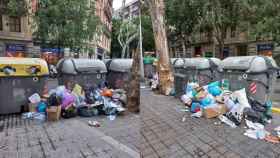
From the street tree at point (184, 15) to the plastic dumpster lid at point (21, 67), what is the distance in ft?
46.6

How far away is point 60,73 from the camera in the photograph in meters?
7.07

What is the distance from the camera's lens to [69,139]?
3.75m

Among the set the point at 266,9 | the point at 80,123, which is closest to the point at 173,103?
the point at 80,123

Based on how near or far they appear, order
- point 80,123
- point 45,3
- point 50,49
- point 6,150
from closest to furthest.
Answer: point 6,150 < point 80,123 < point 45,3 < point 50,49

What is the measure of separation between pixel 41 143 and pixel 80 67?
355cm

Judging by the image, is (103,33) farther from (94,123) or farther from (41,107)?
(94,123)

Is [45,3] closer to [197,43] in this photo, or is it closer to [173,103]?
[173,103]

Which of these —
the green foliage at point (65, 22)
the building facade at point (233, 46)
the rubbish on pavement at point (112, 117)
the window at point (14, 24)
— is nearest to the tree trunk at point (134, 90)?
the rubbish on pavement at point (112, 117)

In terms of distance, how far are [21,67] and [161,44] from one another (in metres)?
3.92

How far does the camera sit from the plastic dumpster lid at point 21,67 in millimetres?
5184

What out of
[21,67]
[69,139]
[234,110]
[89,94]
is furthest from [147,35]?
[69,139]

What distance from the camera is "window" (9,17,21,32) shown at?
664 inches

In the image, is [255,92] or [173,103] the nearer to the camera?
[255,92]

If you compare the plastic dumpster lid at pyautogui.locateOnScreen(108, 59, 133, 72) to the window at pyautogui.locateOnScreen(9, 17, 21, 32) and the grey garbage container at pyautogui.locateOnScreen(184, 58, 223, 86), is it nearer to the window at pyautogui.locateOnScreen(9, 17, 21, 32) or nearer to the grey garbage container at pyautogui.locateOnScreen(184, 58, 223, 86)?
the grey garbage container at pyautogui.locateOnScreen(184, 58, 223, 86)
